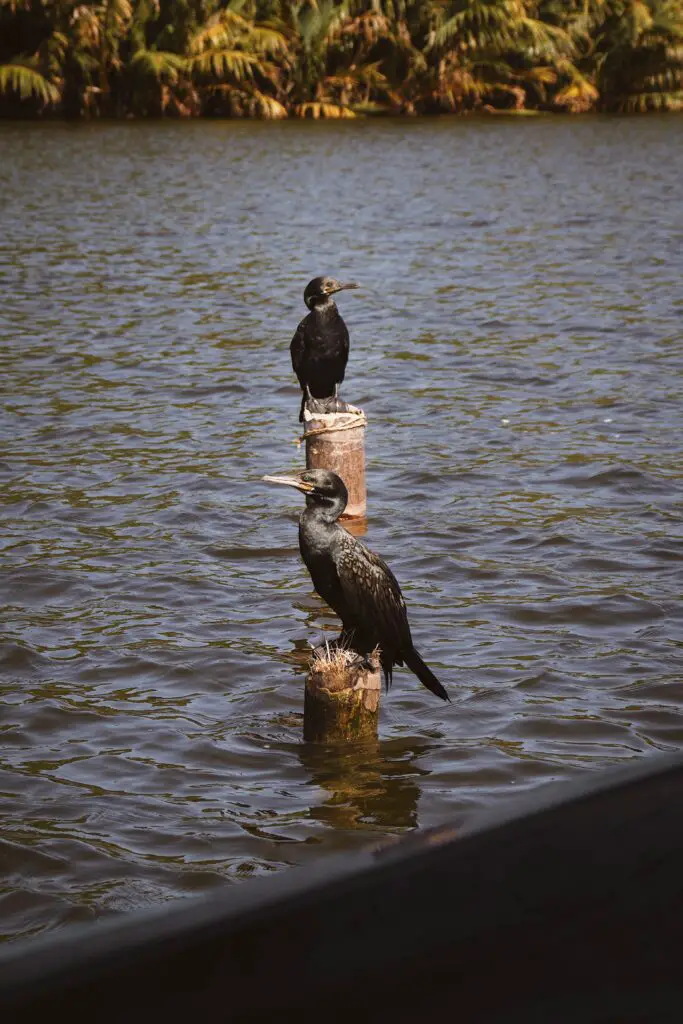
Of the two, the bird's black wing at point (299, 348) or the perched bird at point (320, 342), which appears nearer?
the perched bird at point (320, 342)

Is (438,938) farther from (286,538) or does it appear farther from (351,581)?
(286,538)

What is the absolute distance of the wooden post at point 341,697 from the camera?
4.57 m

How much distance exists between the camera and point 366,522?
24.6 feet

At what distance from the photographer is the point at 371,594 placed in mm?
4656

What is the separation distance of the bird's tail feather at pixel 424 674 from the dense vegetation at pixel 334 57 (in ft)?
109

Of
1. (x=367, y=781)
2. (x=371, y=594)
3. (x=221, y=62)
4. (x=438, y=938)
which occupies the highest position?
(x=221, y=62)

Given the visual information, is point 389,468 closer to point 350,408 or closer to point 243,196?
point 350,408

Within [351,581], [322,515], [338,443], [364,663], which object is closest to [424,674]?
[364,663]

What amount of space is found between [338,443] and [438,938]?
5915 millimetres

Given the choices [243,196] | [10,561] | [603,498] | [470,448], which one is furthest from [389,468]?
[243,196]

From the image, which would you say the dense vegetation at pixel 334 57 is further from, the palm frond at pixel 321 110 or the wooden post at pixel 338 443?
the wooden post at pixel 338 443

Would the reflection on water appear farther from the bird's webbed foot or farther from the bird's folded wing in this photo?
the bird's folded wing

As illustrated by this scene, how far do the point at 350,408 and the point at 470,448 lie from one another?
1.97 m

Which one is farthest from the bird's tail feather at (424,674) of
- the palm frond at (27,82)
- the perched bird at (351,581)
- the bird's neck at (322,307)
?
the palm frond at (27,82)
